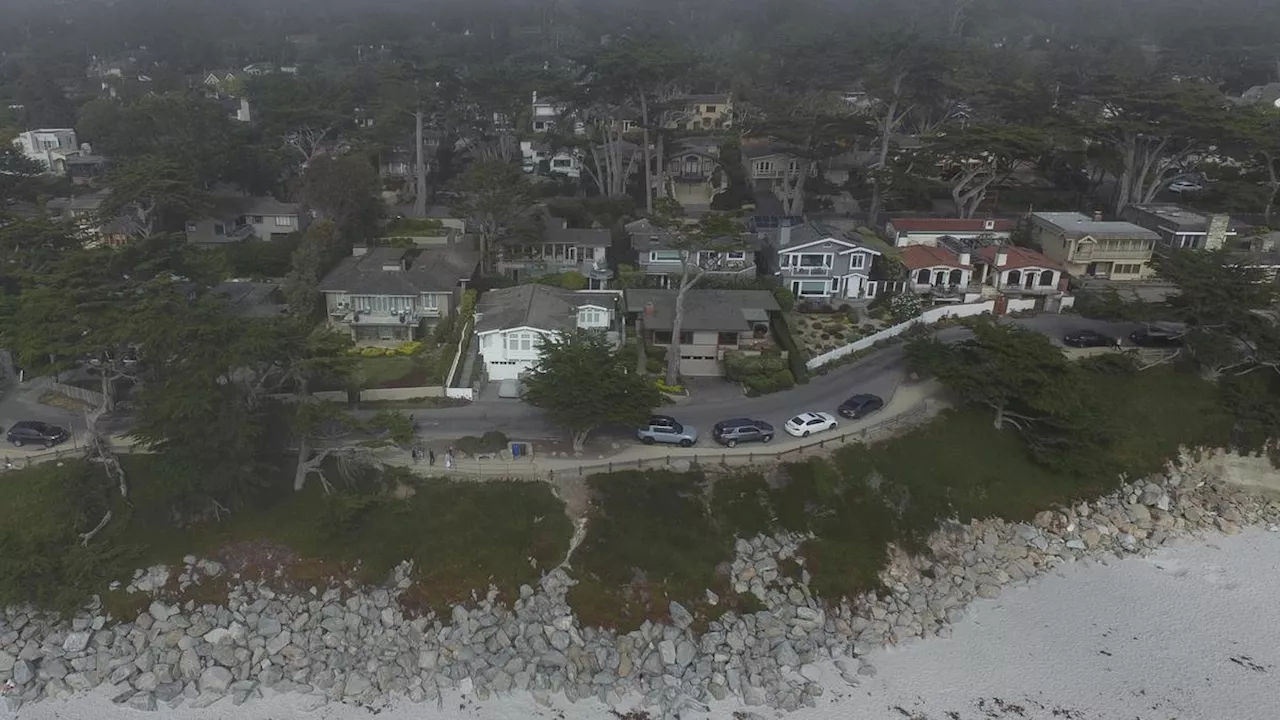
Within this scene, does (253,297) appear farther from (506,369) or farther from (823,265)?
(823,265)

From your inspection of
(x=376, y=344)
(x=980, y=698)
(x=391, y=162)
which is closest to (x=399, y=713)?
(x=980, y=698)

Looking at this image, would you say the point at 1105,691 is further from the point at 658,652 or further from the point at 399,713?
the point at 399,713

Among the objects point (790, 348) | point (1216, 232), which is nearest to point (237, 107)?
point (790, 348)

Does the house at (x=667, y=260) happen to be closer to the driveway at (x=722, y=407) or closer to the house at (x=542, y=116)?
the driveway at (x=722, y=407)

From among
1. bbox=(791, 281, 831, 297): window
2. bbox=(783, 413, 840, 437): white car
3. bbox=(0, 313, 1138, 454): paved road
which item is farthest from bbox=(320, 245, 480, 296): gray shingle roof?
bbox=(783, 413, 840, 437): white car

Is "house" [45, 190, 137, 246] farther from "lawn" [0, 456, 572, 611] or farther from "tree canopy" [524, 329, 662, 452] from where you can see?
"tree canopy" [524, 329, 662, 452]

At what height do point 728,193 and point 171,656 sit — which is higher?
point 728,193
